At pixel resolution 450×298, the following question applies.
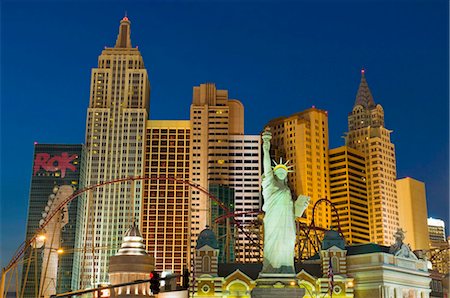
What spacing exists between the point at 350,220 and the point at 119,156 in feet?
172

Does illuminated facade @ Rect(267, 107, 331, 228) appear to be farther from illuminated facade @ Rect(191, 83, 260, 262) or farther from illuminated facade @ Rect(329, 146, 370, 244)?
illuminated facade @ Rect(191, 83, 260, 262)

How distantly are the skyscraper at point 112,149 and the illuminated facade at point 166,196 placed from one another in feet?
10.2

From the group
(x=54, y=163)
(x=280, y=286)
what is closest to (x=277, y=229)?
(x=280, y=286)

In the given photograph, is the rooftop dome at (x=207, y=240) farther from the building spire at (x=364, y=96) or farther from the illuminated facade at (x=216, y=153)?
the building spire at (x=364, y=96)

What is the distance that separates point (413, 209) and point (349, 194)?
17.8m

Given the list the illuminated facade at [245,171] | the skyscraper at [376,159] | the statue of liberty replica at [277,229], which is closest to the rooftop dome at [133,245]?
the statue of liberty replica at [277,229]

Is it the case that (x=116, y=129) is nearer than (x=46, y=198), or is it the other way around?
(x=46, y=198)

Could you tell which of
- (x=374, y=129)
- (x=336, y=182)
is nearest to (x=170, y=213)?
(x=336, y=182)

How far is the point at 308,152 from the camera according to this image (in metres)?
133

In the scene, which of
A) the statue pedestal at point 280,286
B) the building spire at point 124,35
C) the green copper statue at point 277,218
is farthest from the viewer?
the building spire at point 124,35

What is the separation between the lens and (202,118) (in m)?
121

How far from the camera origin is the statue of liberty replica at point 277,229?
4531cm

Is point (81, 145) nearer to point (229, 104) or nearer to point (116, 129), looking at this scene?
point (116, 129)

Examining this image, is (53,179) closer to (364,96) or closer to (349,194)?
(349,194)
